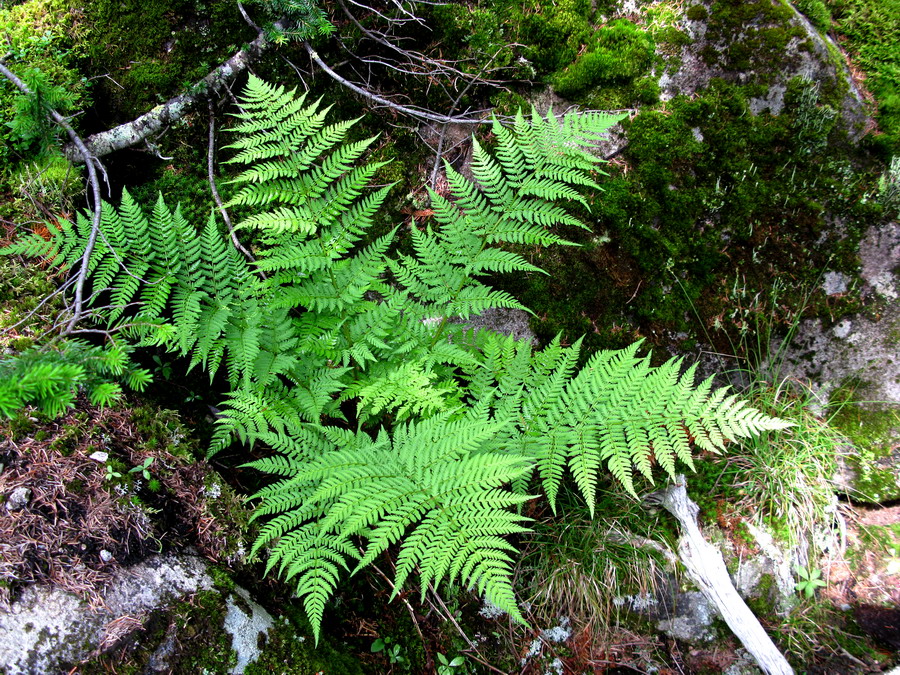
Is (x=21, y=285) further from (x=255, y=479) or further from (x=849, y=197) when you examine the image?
(x=849, y=197)

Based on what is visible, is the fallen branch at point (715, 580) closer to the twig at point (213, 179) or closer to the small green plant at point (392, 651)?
the small green plant at point (392, 651)

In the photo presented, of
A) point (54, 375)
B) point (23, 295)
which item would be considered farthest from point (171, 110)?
point (54, 375)

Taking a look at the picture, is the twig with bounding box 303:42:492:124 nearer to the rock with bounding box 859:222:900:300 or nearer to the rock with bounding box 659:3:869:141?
the rock with bounding box 659:3:869:141

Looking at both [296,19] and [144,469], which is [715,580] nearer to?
[144,469]

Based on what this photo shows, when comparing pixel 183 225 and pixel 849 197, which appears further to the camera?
pixel 849 197

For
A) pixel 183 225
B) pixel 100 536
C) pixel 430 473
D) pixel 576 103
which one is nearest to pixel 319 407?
pixel 430 473

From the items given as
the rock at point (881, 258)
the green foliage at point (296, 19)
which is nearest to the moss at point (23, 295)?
the green foliage at point (296, 19)
